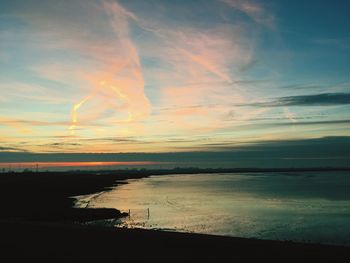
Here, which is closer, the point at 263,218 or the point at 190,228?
the point at 190,228

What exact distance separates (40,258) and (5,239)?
237 inches

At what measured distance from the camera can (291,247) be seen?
22016mm

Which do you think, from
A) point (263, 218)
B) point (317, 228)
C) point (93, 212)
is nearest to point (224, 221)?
point (263, 218)

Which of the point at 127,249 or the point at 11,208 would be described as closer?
the point at 127,249

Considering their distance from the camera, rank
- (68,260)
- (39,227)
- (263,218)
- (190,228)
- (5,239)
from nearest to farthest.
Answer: (68,260)
(5,239)
(39,227)
(190,228)
(263,218)

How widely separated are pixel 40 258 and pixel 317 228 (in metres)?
32.6

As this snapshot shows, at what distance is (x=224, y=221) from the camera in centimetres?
4672

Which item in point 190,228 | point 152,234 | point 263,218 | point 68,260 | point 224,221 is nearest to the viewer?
point 68,260

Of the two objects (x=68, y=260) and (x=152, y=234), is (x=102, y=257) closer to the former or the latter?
(x=68, y=260)

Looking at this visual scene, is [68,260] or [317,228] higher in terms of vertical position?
[68,260]

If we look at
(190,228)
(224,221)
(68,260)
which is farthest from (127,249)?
(224,221)

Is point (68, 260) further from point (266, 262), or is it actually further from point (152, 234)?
point (266, 262)

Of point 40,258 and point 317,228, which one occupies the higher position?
point 40,258

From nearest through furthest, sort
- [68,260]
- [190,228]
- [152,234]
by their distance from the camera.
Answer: [68,260] → [152,234] → [190,228]
